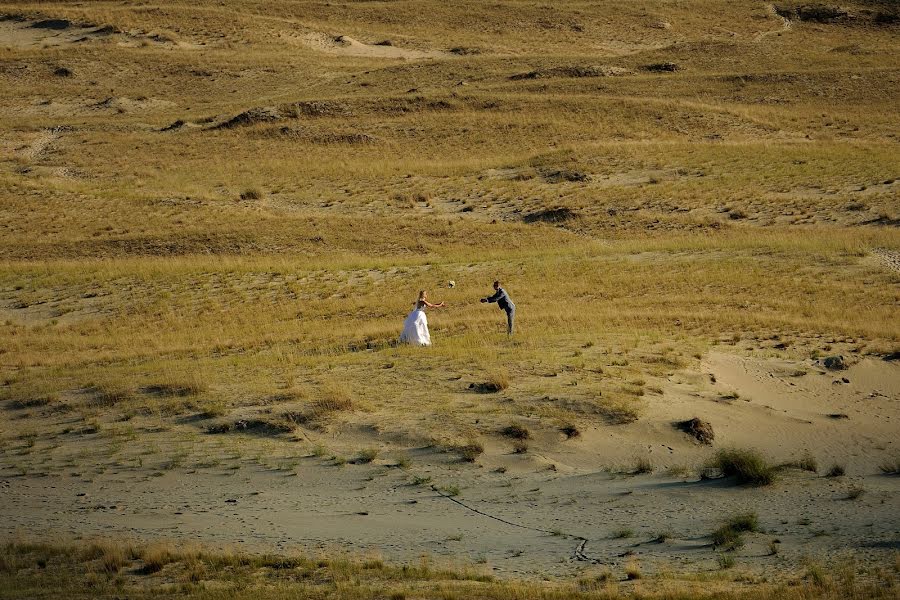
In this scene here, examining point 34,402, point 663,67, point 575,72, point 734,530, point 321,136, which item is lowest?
point 321,136

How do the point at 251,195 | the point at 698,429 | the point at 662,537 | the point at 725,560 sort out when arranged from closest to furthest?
the point at 725,560 → the point at 662,537 → the point at 698,429 → the point at 251,195

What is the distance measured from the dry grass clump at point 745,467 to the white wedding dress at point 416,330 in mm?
9475

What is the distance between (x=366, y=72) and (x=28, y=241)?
39.2 metres

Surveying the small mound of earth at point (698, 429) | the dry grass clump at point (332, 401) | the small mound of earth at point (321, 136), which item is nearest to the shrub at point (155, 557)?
the dry grass clump at point (332, 401)

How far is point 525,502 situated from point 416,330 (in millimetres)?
9455

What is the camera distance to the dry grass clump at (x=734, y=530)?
48.8 feet

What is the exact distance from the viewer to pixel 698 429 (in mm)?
19484

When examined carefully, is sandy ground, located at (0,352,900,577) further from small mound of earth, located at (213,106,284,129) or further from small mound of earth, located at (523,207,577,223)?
small mound of earth, located at (213,106,284,129)

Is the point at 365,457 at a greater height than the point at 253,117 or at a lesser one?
greater

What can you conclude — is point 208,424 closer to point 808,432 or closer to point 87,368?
point 87,368

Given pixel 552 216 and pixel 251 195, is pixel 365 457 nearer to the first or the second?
pixel 552 216

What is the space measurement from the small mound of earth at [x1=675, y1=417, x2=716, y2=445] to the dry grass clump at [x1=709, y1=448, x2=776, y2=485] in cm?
159

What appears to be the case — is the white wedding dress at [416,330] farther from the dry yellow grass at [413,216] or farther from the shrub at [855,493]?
the shrub at [855,493]

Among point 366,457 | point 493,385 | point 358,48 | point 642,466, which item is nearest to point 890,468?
point 642,466
